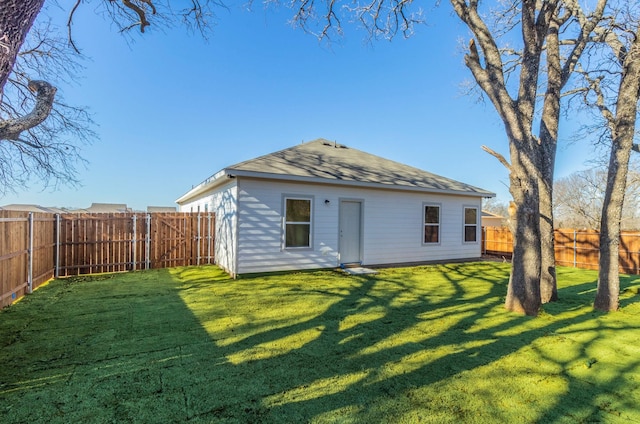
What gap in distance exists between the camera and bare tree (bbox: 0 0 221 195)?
18.9ft

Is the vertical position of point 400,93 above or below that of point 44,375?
above

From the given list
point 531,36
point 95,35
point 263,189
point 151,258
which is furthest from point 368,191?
point 95,35

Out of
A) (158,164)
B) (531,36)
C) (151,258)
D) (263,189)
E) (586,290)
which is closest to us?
(531,36)

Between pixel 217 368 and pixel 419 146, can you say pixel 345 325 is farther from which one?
pixel 419 146

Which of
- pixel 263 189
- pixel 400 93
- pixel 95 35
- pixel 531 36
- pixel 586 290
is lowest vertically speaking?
pixel 586 290

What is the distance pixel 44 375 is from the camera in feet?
9.78

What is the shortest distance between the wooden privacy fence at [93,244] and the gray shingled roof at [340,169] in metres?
3.32

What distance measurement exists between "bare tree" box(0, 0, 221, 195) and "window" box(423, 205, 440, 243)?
8.79 m

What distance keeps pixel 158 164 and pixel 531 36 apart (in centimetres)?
2358

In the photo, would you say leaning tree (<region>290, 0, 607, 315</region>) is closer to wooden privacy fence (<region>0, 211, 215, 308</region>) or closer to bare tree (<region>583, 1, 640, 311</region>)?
bare tree (<region>583, 1, 640, 311</region>)

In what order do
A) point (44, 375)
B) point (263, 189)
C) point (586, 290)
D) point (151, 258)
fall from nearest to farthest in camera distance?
point (44, 375), point (586, 290), point (263, 189), point (151, 258)

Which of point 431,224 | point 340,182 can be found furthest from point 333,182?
point 431,224

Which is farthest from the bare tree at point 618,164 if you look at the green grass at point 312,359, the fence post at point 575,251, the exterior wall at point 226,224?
the exterior wall at point 226,224

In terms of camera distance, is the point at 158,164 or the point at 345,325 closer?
the point at 345,325
